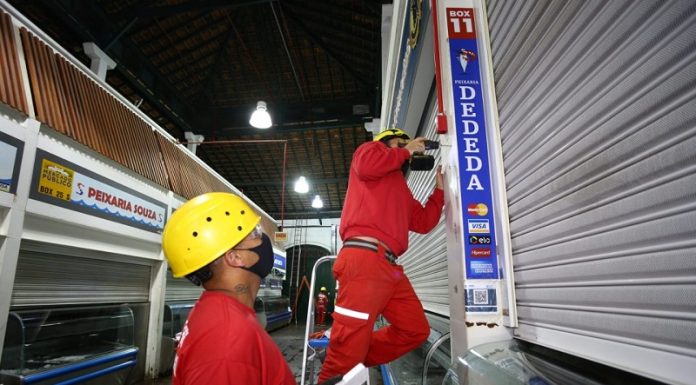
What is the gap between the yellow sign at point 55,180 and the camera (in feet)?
11.1

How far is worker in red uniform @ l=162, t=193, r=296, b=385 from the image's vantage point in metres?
1.05

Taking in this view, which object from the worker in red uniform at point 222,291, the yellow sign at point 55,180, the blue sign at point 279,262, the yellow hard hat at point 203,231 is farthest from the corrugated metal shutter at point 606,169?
the blue sign at point 279,262

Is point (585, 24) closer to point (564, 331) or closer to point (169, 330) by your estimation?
point (564, 331)

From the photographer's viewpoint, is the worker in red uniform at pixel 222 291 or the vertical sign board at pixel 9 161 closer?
the worker in red uniform at pixel 222 291

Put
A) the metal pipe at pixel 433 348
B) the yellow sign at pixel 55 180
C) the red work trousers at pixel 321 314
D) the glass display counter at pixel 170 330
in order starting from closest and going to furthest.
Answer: the metal pipe at pixel 433 348
the yellow sign at pixel 55 180
the glass display counter at pixel 170 330
the red work trousers at pixel 321 314

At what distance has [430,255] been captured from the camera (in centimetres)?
356

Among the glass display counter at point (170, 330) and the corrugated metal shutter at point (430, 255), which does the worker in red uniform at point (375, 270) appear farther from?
the glass display counter at point (170, 330)

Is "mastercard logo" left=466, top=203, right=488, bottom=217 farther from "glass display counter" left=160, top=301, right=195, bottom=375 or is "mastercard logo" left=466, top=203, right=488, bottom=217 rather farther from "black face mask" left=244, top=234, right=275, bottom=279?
"glass display counter" left=160, top=301, right=195, bottom=375

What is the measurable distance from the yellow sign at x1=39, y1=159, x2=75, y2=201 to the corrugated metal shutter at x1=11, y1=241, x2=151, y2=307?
1.69ft

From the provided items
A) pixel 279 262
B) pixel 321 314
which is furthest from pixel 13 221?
pixel 321 314

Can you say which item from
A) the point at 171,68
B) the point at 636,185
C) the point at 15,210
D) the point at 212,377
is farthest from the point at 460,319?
the point at 171,68

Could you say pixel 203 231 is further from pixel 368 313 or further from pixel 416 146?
pixel 416 146

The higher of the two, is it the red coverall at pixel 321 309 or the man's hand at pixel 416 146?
the man's hand at pixel 416 146

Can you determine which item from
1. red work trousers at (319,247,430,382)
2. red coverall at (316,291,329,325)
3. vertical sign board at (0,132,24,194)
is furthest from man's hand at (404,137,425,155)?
red coverall at (316,291,329,325)
